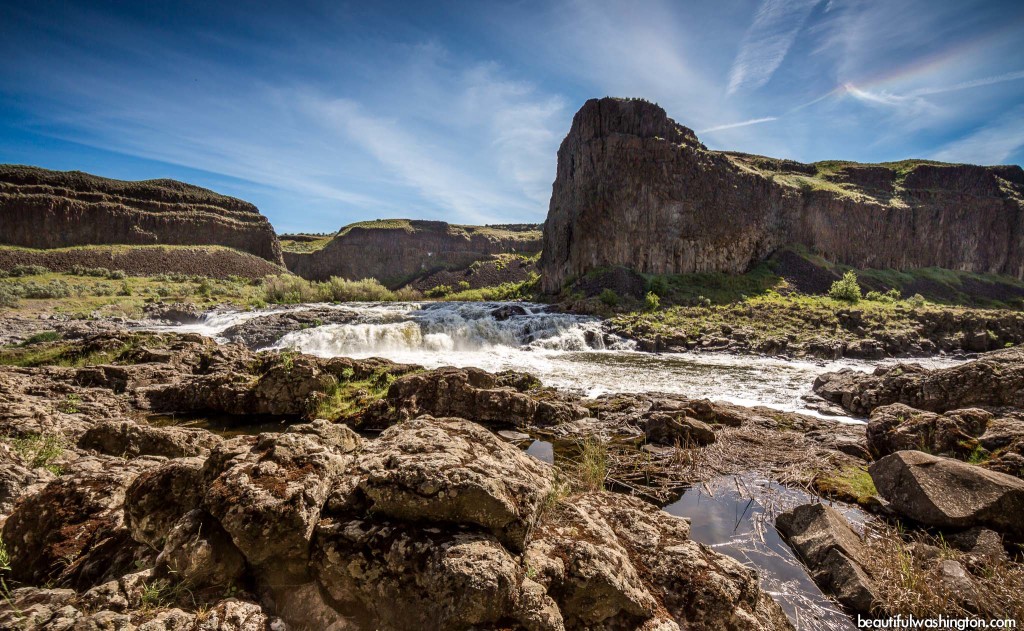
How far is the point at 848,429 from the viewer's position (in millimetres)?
8484

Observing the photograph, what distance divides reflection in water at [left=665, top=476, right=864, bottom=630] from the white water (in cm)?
671

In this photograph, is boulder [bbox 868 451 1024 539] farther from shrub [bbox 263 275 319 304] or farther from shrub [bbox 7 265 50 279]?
shrub [bbox 7 265 50 279]

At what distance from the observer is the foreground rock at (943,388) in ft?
29.2

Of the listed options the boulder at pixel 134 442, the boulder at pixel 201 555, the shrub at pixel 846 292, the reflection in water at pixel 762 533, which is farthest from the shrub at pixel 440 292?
the boulder at pixel 201 555

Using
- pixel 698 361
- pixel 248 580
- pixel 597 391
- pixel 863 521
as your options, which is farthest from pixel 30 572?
pixel 698 361

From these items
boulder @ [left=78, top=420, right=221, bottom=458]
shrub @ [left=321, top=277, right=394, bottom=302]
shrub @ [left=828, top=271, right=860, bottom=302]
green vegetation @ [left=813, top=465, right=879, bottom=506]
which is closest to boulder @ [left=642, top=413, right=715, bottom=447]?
green vegetation @ [left=813, top=465, right=879, bottom=506]

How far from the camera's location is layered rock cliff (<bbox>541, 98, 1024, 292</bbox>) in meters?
44.9

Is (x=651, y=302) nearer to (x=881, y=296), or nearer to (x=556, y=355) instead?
(x=556, y=355)

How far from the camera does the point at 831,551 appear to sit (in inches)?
154

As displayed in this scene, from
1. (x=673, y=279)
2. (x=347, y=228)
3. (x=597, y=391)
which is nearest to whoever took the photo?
(x=597, y=391)

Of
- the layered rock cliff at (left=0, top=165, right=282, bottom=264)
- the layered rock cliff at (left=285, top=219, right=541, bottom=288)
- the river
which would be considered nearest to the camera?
the river

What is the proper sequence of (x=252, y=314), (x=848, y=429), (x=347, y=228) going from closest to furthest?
(x=848, y=429), (x=252, y=314), (x=347, y=228)

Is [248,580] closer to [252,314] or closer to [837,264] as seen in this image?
[252,314]

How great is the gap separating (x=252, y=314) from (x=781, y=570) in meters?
28.8
